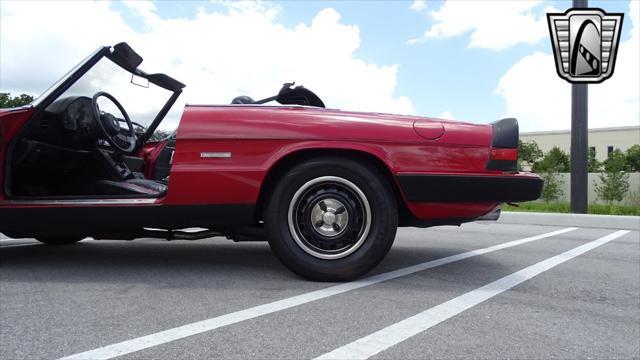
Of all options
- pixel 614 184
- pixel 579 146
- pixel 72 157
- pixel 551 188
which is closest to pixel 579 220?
pixel 579 146

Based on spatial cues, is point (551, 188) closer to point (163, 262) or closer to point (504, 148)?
point (504, 148)

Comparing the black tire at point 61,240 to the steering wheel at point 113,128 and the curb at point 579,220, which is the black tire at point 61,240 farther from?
the curb at point 579,220

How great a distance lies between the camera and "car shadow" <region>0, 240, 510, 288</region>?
9.21 ft

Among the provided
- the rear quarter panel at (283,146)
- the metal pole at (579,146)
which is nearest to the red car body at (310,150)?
the rear quarter panel at (283,146)

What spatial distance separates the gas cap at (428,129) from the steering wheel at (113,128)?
7.69 feet

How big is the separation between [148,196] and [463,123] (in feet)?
6.98

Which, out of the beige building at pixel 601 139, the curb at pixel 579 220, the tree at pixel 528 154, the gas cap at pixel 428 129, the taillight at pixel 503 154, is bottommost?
the curb at pixel 579 220

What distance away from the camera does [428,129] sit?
276 centimetres

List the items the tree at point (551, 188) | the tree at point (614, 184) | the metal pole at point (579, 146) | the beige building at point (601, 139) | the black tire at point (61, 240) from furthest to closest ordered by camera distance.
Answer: the beige building at point (601, 139)
the tree at point (551, 188)
the tree at point (614, 184)
the metal pole at point (579, 146)
the black tire at point (61, 240)

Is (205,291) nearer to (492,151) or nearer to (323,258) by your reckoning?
(323,258)

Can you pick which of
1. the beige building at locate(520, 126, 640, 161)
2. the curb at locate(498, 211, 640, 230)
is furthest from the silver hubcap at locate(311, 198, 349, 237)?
the beige building at locate(520, 126, 640, 161)

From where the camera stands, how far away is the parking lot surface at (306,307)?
174 centimetres

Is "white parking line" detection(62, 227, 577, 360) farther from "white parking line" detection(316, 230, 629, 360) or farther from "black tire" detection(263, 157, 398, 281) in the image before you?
"white parking line" detection(316, 230, 629, 360)

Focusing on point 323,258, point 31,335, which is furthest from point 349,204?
point 31,335
